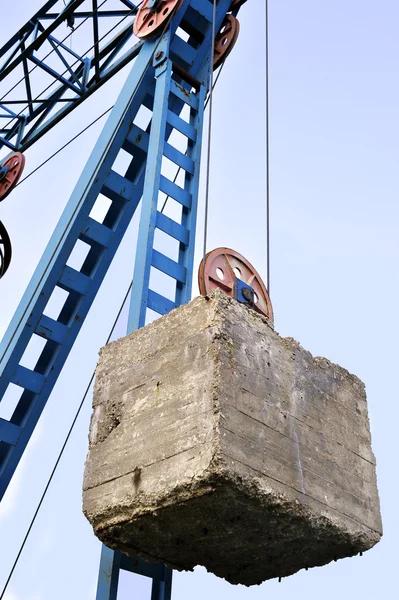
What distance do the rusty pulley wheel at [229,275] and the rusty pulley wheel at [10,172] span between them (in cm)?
649

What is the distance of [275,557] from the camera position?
16.2 feet

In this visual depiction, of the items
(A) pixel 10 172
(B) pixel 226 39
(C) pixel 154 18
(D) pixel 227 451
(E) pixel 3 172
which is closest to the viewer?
(D) pixel 227 451

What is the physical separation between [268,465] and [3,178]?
28.6ft

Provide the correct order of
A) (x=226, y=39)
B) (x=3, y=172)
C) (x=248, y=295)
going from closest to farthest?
(x=248, y=295)
(x=226, y=39)
(x=3, y=172)

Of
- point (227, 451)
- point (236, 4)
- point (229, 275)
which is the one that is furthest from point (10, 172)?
point (227, 451)

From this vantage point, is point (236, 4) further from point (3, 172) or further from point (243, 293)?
point (3, 172)

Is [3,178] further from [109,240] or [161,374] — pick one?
[161,374]

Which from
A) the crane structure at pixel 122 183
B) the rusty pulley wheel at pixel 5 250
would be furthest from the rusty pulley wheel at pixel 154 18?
the rusty pulley wheel at pixel 5 250

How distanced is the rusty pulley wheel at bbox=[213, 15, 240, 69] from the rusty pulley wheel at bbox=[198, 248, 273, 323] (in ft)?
11.1

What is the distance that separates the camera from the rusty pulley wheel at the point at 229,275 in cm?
571

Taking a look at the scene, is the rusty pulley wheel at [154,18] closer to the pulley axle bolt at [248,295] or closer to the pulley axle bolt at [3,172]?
the pulley axle bolt at [248,295]

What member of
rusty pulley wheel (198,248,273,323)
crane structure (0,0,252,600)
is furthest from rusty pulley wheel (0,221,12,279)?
rusty pulley wheel (198,248,273,323)

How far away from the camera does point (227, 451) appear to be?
4133 millimetres

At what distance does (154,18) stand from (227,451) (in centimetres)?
531
